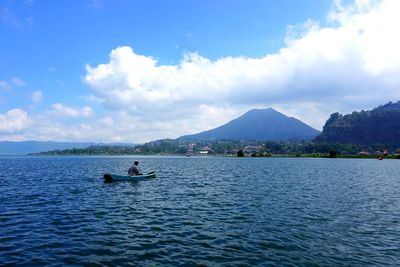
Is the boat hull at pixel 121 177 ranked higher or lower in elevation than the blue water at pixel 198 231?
higher

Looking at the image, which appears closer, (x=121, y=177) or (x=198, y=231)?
(x=198, y=231)

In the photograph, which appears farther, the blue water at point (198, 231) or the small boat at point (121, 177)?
the small boat at point (121, 177)

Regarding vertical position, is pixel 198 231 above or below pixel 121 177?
below

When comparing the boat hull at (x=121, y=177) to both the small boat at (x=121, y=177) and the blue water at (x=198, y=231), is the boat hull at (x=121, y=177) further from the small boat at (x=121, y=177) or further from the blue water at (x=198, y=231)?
the blue water at (x=198, y=231)

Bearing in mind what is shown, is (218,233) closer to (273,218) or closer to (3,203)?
(273,218)

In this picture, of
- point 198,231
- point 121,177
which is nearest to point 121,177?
point 121,177

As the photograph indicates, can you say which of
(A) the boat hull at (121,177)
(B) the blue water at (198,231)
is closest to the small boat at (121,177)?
(A) the boat hull at (121,177)

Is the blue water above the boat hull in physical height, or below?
below

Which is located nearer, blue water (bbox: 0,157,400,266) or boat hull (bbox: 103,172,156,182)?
blue water (bbox: 0,157,400,266)

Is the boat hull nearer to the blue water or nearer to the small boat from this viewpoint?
the small boat

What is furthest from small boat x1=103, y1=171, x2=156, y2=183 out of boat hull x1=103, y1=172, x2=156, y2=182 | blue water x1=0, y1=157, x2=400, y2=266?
blue water x1=0, y1=157, x2=400, y2=266

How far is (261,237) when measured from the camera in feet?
72.1

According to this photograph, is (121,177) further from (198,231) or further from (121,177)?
(198,231)

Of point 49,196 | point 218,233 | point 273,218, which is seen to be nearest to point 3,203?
point 49,196
